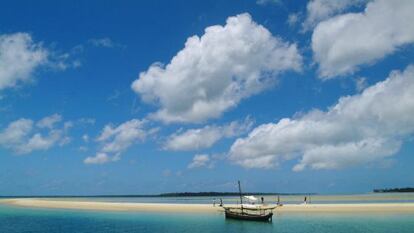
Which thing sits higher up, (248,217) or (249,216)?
(249,216)

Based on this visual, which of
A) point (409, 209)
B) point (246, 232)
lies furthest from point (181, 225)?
point (409, 209)

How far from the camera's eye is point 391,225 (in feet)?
130

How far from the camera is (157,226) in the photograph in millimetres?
41531

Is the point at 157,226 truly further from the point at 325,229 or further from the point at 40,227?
the point at 325,229

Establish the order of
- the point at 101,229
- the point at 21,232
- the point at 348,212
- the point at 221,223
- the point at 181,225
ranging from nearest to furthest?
1. the point at 21,232
2. the point at 101,229
3. the point at 181,225
4. the point at 221,223
5. the point at 348,212

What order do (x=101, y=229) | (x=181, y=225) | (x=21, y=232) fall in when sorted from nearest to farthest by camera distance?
(x=21, y=232), (x=101, y=229), (x=181, y=225)

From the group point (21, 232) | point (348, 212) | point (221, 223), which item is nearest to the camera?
point (21, 232)

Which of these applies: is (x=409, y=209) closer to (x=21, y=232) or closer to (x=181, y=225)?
(x=181, y=225)

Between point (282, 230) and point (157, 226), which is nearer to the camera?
point (282, 230)

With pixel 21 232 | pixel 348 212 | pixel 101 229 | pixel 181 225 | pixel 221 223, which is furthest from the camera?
pixel 348 212

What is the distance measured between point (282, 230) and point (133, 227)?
14.1 meters

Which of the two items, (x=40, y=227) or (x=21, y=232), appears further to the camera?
(x=40, y=227)

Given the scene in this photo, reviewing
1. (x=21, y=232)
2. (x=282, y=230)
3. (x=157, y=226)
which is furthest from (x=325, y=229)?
(x=21, y=232)

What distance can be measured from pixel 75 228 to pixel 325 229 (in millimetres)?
23338
